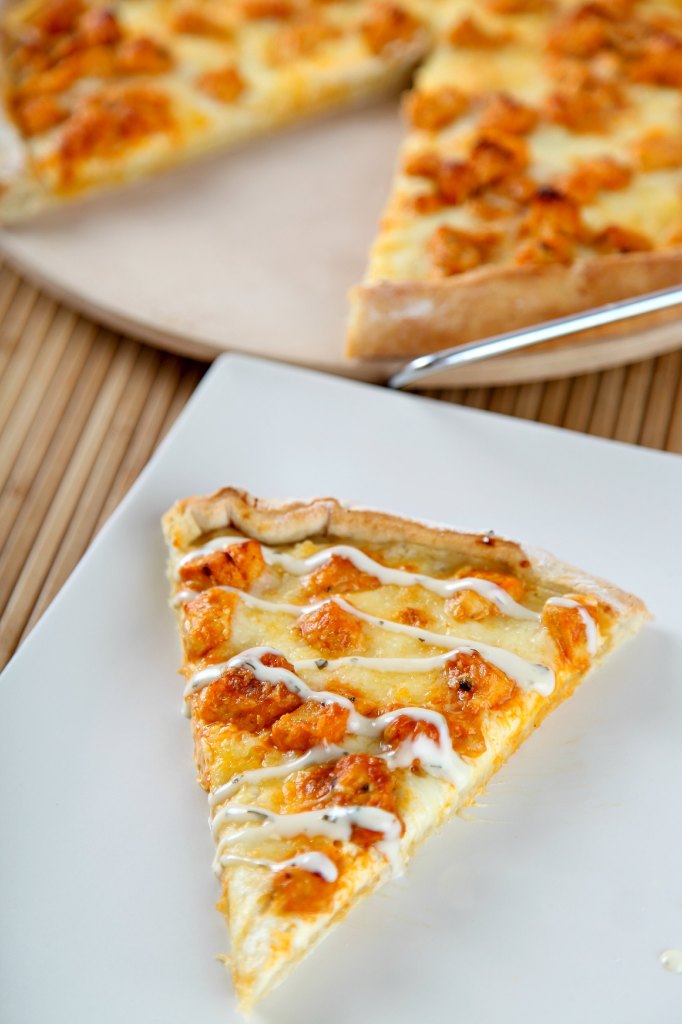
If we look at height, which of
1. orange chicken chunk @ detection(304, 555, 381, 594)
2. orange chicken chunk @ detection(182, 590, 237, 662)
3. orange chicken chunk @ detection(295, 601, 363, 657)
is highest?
orange chicken chunk @ detection(304, 555, 381, 594)

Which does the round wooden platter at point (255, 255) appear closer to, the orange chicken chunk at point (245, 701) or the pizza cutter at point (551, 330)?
the pizza cutter at point (551, 330)

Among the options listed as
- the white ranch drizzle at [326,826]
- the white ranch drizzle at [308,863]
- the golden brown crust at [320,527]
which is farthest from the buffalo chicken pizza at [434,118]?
the white ranch drizzle at [308,863]

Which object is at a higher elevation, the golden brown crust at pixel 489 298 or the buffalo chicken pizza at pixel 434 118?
the buffalo chicken pizza at pixel 434 118

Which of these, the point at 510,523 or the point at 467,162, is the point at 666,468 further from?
the point at 467,162

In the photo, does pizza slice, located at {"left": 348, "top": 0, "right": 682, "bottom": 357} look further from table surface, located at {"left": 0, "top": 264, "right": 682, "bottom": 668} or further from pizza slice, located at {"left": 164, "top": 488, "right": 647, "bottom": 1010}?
pizza slice, located at {"left": 164, "top": 488, "right": 647, "bottom": 1010}

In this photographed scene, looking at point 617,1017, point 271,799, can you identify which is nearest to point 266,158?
point 271,799

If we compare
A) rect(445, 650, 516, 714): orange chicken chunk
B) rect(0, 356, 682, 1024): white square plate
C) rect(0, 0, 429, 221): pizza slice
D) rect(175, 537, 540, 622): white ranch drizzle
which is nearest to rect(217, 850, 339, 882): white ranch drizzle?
rect(0, 356, 682, 1024): white square plate
